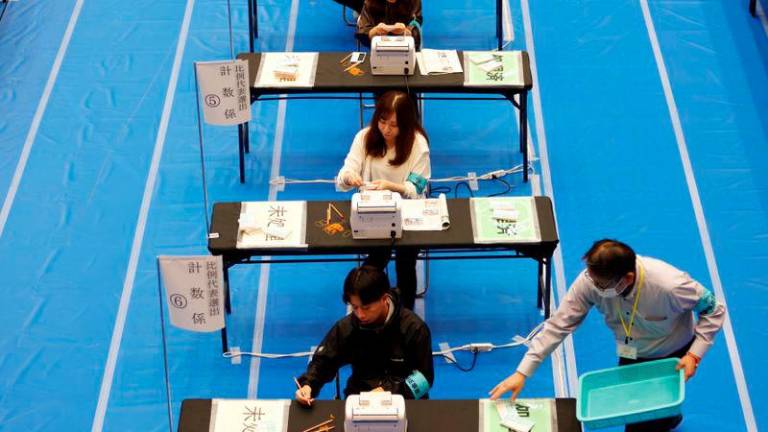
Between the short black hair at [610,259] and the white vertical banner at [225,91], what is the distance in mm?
3253

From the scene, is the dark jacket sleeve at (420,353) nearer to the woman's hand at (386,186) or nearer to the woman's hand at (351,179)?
the woman's hand at (386,186)

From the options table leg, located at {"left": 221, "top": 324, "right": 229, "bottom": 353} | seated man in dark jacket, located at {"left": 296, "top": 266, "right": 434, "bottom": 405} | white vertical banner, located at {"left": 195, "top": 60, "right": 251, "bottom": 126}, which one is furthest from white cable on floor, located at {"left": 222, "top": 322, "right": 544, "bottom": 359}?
white vertical banner, located at {"left": 195, "top": 60, "right": 251, "bottom": 126}

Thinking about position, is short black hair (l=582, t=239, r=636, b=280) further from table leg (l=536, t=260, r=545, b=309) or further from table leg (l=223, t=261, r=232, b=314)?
table leg (l=223, t=261, r=232, b=314)

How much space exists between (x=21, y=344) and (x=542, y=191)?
3837 mm

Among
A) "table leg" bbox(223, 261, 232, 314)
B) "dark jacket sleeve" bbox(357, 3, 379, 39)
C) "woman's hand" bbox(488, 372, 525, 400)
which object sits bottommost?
"woman's hand" bbox(488, 372, 525, 400)

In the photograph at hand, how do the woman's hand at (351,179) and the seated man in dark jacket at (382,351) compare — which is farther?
the woman's hand at (351,179)

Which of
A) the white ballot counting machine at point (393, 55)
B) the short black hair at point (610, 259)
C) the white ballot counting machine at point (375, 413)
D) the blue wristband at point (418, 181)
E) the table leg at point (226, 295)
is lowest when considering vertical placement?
the white ballot counting machine at point (375, 413)

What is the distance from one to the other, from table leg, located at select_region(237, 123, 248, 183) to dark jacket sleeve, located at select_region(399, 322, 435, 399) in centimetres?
304

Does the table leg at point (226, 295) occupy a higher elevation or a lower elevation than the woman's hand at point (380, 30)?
lower

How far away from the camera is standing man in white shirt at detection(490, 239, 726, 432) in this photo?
19.2 feet

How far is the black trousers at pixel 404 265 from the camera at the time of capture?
298 inches

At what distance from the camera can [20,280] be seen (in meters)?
8.48

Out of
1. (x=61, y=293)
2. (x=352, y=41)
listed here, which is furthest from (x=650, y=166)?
(x=61, y=293)

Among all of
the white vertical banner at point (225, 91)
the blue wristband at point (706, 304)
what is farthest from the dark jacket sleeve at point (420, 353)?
the white vertical banner at point (225, 91)
